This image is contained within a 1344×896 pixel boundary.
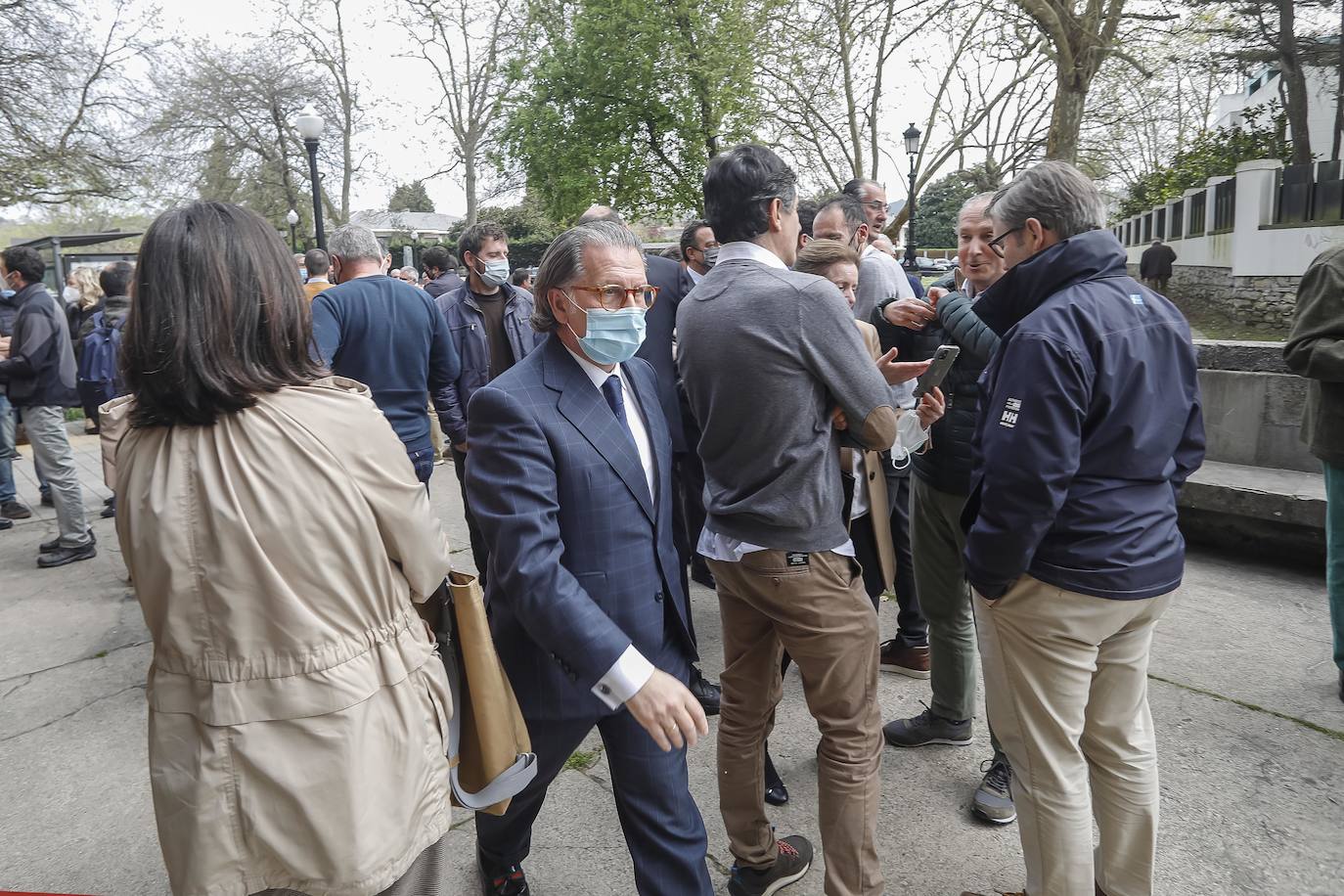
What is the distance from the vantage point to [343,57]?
97.5 feet

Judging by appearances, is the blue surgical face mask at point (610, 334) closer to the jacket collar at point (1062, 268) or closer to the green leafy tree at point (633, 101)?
the jacket collar at point (1062, 268)

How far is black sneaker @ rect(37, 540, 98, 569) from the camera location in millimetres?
5742

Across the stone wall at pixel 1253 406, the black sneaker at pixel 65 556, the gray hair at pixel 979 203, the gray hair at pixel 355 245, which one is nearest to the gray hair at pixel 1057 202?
the gray hair at pixel 979 203

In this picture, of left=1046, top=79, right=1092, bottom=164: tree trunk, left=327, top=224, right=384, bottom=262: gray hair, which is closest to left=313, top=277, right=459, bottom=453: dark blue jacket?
left=327, top=224, right=384, bottom=262: gray hair

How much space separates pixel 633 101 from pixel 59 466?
14780 millimetres

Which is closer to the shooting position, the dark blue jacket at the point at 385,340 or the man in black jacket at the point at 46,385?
the dark blue jacket at the point at 385,340

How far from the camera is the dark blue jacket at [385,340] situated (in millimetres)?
3959

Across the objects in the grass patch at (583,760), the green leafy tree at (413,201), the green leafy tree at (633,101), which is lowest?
the grass patch at (583,760)

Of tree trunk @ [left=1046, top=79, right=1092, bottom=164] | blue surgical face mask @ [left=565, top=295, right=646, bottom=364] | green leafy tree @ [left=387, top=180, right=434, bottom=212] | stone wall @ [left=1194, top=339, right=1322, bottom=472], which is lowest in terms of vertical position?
stone wall @ [left=1194, top=339, right=1322, bottom=472]

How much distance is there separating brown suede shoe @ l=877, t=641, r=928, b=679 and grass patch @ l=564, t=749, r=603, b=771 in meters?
1.39

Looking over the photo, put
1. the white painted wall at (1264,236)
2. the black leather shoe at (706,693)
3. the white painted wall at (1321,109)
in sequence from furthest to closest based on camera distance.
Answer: the white painted wall at (1321,109)
the white painted wall at (1264,236)
the black leather shoe at (706,693)

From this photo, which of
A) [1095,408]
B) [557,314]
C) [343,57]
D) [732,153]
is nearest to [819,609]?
[1095,408]

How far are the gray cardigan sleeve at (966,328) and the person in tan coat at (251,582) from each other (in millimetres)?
2022

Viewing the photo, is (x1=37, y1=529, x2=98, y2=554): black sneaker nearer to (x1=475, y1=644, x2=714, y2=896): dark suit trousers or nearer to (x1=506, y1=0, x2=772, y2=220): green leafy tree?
(x1=475, y1=644, x2=714, y2=896): dark suit trousers
